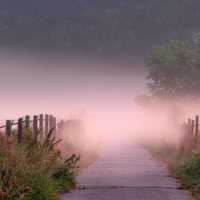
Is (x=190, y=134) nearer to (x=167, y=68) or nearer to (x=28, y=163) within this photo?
(x=28, y=163)

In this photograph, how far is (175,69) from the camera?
80062mm

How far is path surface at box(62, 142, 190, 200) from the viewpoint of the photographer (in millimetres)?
22567

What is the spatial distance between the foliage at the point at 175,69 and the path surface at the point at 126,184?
4294 cm

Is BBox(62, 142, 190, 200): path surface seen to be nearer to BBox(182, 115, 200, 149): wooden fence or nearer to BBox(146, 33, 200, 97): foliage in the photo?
BBox(182, 115, 200, 149): wooden fence

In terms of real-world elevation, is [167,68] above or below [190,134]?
above

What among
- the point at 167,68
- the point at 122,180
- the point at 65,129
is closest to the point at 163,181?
the point at 122,180

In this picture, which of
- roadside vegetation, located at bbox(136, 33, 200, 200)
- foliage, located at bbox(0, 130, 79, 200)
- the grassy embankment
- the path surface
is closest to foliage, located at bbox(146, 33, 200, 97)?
roadside vegetation, located at bbox(136, 33, 200, 200)

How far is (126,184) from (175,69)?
5475 cm

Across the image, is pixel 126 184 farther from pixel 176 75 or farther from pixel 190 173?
pixel 176 75

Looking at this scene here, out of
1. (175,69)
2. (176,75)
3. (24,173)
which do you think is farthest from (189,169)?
(176,75)

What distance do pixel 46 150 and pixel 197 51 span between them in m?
52.9

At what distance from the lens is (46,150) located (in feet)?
77.7

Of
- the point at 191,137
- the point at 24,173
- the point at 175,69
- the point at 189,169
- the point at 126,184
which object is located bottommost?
the point at 126,184

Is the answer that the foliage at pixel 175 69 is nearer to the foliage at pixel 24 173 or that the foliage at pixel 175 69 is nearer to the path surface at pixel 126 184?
the path surface at pixel 126 184
